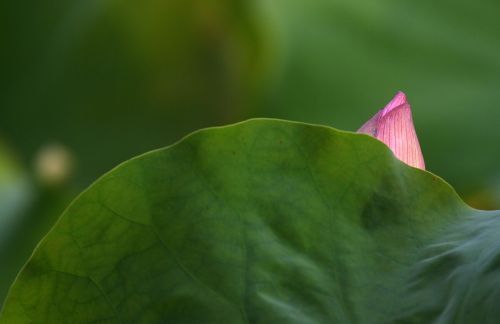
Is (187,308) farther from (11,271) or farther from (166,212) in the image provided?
(11,271)

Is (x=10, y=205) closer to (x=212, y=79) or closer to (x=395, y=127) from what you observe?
(x=212, y=79)

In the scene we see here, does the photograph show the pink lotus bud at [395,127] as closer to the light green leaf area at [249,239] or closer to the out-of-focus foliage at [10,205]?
the light green leaf area at [249,239]

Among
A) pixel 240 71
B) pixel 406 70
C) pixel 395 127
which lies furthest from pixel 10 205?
pixel 395 127

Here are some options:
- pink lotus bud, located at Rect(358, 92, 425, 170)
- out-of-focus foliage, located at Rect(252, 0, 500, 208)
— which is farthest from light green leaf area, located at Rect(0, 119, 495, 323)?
out-of-focus foliage, located at Rect(252, 0, 500, 208)

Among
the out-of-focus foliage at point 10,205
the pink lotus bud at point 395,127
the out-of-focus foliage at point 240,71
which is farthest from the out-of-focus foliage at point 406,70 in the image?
the pink lotus bud at point 395,127

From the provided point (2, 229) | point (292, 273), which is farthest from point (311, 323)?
point (2, 229)

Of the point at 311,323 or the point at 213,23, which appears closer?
the point at 311,323

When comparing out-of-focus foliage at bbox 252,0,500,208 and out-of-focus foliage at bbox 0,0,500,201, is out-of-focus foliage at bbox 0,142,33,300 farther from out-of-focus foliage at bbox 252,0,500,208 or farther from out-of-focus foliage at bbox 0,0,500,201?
out-of-focus foliage at bbox 252,0,500,208
